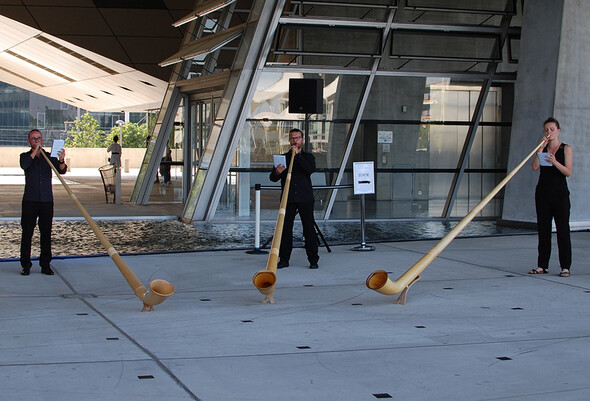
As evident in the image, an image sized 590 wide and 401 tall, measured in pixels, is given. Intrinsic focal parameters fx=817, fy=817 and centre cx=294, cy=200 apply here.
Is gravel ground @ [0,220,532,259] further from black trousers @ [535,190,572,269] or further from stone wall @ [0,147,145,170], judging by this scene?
stone wall @ [0,147,145,170]

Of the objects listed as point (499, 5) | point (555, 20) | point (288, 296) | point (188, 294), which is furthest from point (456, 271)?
point (499, 5)

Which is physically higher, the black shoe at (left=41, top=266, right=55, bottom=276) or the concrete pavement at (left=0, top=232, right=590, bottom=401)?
the concrete pavement at (left=0, top=232, right=590, bottom=401)

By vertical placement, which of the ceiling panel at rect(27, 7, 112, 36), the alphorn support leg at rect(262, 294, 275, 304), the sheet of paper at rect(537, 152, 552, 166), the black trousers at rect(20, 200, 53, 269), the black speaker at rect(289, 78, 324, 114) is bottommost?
Result: the alphorn support leg at rect(262, 294, 275, 304)

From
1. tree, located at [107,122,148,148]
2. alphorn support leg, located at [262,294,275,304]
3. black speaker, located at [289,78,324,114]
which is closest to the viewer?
alphorn support leg, located at [262,294,275,304]

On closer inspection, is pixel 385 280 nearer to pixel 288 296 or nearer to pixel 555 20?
pixel 288 296

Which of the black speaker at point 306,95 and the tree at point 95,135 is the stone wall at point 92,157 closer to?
the tree at point 95,135

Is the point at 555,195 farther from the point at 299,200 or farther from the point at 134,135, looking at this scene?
the point at 134,135

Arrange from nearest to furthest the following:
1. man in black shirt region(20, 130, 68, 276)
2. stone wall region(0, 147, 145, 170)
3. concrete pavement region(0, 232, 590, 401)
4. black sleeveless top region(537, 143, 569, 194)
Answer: concrete pavement region(0, 232, 590, 401)
black sleeveless top region(537, 143, 569, 194)
man in black shirt region(20, 130, 68, 276)
stone wall region(0, 147, 145, 170)

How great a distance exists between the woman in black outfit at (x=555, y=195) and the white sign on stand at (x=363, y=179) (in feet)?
10.5

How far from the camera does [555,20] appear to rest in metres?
14.9

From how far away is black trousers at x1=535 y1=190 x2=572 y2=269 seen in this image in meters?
9.63

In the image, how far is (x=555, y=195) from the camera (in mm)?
9664

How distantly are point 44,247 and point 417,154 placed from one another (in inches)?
397

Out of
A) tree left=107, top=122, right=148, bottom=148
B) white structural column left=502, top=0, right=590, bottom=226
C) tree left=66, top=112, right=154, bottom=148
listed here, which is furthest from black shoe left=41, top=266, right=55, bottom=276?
tree left=107, top=122, right=148, bottom=148
